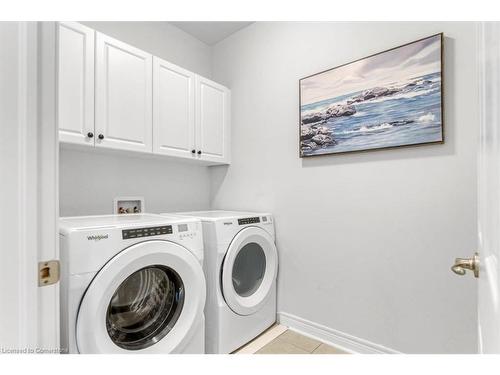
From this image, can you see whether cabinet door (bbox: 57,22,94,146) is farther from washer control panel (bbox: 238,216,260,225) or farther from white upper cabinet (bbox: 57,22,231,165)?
washer control panel (bbox: 238,216,260,225)

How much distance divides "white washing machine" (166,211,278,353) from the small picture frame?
0.61 meters

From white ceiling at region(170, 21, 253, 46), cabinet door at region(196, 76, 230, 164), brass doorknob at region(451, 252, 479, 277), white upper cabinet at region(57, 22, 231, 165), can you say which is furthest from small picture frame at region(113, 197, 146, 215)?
brass doorknob at region(451, 252, 479, 277)

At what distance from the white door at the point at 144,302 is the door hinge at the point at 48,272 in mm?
505

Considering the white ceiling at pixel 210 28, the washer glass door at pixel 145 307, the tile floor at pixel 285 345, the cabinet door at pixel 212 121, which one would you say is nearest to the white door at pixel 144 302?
the washer glass door at pixel 145 307

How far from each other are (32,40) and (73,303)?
928 mm

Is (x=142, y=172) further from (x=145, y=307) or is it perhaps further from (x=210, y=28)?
(x=210, y=28)

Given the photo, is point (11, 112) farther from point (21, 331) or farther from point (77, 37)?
point (77, 37)

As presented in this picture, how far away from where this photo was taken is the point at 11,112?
0.55 meters

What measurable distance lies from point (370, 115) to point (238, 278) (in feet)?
4.72

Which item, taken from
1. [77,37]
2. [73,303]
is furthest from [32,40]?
[77,37]

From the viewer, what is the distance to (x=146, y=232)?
1.23 m

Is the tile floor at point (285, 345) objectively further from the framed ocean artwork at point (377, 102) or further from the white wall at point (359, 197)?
the framed ocean artwork at point (377, 102)

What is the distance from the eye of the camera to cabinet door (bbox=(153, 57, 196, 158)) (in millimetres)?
1825

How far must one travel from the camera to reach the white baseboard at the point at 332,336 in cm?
159
